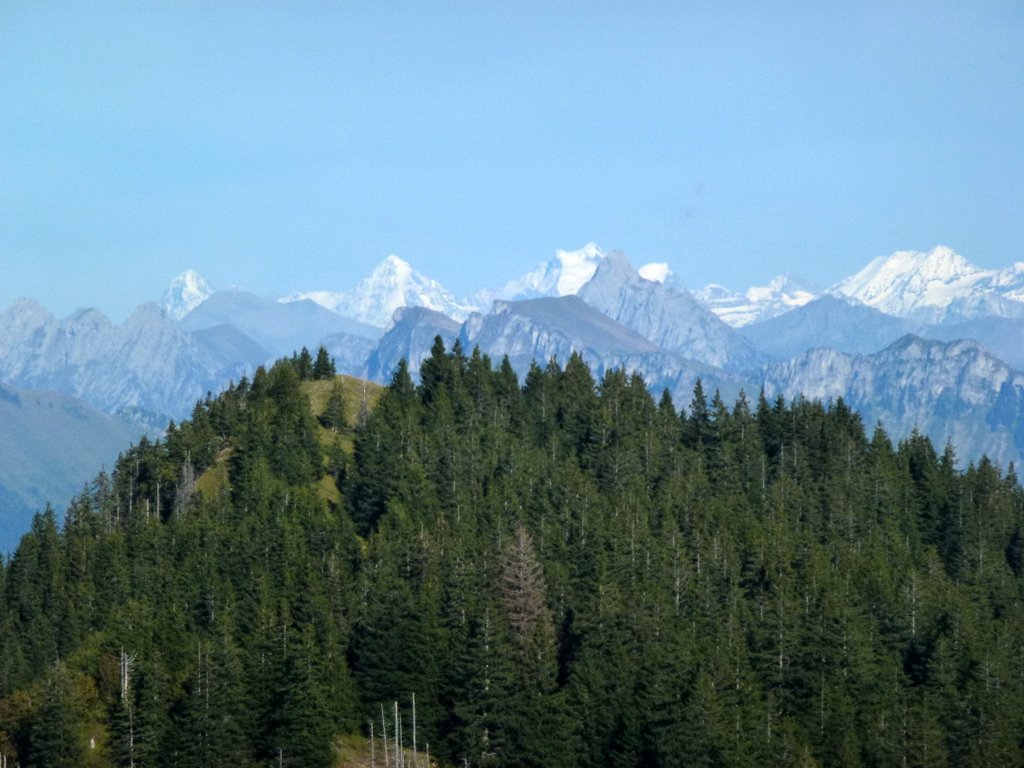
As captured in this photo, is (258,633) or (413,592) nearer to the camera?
(258,633)

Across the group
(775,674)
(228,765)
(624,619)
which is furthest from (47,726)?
(775,674)

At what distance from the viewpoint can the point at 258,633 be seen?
502 feet

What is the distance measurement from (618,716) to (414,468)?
60.3 metres

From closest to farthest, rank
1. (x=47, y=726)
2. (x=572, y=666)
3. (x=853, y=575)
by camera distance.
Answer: (x=47, y=726), (x=572, y=666), (x=853, y=575)

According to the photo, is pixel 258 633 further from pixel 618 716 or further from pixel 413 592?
pixel 618 716

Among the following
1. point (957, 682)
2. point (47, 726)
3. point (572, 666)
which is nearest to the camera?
point (47, 726)

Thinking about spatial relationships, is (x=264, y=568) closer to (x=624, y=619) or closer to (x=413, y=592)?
(x=413, y=592)

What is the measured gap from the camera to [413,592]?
16638cm

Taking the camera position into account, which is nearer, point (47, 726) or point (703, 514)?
point (47, 726)

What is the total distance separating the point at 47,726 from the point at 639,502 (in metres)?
82.6

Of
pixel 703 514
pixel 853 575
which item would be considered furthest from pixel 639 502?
pixel 853 575

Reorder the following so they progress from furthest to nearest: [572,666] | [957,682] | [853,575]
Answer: [853,575] < [957,682] < [572,666]

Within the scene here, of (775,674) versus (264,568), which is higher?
(264,568)

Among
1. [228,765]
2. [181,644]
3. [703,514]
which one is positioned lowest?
[228,765]
